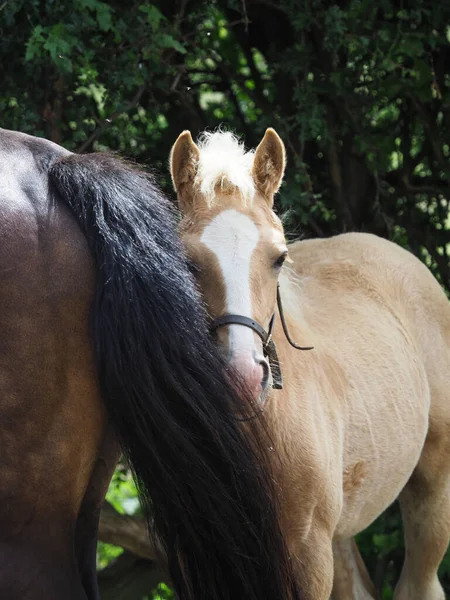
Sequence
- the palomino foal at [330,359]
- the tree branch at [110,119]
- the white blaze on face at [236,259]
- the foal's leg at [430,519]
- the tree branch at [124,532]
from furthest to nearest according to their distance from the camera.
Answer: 1. the tree branch at [124,532]
2. the tree branch at [110,119]
3. the foal's leg at [430,519]
4. the palomino foal at [330,359]
5. the white blaze on face at [236,259]

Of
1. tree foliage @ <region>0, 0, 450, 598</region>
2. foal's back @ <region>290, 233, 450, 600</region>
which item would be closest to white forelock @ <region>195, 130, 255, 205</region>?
foal's back @ <region>290, 233, 450, 600</region>

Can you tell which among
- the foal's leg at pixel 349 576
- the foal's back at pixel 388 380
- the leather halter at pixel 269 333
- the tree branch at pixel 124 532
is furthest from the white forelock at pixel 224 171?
the tree branch at pixel 124 532

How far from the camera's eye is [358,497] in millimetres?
2887

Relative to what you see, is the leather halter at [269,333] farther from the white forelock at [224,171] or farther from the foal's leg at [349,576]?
the foal's leg at [349,576]

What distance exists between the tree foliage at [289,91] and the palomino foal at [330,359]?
17.2 inches

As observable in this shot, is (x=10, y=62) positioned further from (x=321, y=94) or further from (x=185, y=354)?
(x=185, y=354)

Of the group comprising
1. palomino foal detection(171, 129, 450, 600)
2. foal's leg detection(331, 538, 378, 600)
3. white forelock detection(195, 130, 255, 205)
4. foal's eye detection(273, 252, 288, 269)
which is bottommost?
foal's leg detection(331, 538, 378, 600)

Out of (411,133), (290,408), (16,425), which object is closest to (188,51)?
(411,133)

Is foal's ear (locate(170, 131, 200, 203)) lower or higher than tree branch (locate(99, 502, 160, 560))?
higher

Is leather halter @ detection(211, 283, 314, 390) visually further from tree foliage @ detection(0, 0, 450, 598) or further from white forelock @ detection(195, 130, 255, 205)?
tree foliage @ detection(0, 0, 450, 598)

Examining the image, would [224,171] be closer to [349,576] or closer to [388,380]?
[388,380]

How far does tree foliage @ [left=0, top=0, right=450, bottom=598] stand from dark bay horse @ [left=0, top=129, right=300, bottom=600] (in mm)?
1536

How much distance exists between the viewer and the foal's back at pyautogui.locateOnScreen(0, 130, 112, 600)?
1.54 meters

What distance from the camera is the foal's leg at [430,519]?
11.1 ft
